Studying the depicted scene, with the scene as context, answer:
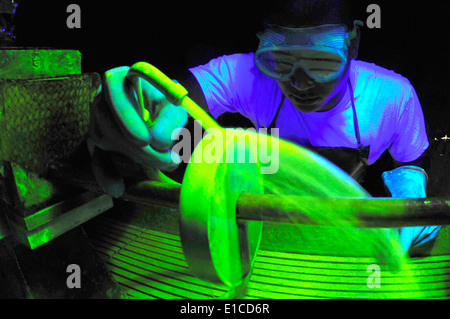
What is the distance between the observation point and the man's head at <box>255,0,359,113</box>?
4.51ft

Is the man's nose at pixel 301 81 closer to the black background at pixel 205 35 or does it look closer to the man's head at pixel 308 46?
the man's head at pixel 308 46

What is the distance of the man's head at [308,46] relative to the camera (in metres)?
1.38

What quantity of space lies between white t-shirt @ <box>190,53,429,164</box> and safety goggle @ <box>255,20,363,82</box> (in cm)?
47

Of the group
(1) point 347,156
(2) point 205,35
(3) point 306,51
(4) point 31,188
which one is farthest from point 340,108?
(4) point 31,188

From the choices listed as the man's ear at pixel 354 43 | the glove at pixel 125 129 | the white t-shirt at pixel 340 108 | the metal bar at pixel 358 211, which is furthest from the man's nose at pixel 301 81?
the metal bar at pixel 358 211

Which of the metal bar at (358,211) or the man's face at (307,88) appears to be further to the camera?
the man's face at (307,88)

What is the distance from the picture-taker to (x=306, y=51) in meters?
1.45

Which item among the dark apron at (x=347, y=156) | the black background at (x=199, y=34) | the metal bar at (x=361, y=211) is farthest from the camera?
the black background at (x=199, y=34)

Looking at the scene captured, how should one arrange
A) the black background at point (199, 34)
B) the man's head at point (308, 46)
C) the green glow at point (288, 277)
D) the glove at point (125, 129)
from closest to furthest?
1. the glove at point (125, 129)
2. the man's head at point (308, 46)
3. the green glow at point (288, 277)
4. the black background at point (199, 34)

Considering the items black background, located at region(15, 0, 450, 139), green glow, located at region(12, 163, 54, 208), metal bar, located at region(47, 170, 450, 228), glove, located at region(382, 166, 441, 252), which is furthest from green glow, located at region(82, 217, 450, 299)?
black background, located at region(15, 0, 450, 139)

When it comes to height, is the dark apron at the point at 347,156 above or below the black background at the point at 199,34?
below

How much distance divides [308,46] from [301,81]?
197mm

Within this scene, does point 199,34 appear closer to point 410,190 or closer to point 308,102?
point 308,102

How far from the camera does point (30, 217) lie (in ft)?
2.71
